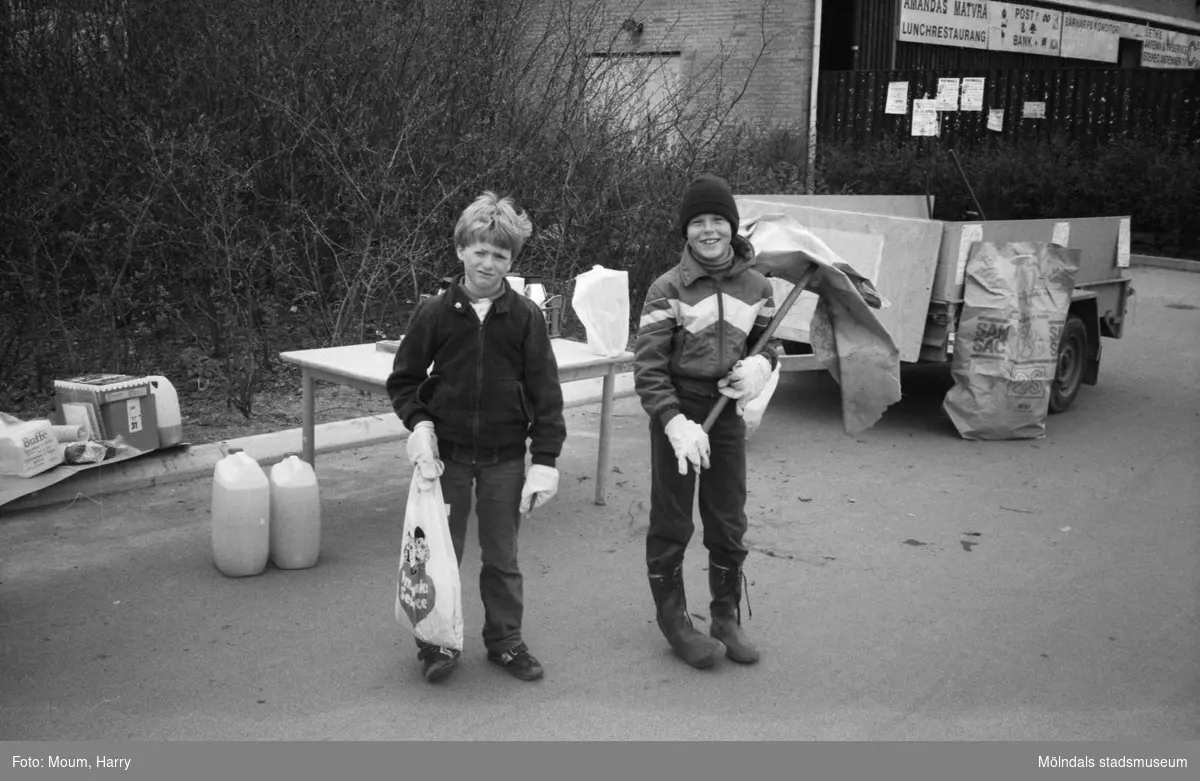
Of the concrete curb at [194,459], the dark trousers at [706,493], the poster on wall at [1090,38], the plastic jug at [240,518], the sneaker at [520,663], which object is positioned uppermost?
the poster on wall at [1090,38]

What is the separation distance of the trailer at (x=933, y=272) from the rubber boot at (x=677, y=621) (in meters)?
3.48

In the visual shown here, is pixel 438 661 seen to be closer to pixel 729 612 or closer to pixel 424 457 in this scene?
pixel 424 457

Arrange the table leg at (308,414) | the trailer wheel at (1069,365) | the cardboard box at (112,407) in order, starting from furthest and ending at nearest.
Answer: the trailer wheel at (1069,365) < the cardboard box at (112,407) < the table leg at (308,414)

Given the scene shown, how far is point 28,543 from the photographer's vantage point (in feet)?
18.0

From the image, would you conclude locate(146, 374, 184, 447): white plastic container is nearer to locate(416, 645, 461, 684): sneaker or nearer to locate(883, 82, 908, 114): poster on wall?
locate(416, 645, 461, 684): sneaker

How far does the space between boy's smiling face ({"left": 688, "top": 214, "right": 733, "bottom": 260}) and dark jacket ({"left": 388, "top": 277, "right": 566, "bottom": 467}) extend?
0.63m

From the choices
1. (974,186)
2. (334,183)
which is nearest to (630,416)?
(334,183)

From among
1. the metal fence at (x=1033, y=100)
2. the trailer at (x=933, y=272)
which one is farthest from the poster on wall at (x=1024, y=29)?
the trailer at (x=933, y=272)

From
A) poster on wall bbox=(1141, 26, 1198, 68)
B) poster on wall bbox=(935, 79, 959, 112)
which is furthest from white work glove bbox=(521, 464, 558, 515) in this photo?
poster on wall bbox=(1141, 26, 1198, 68)

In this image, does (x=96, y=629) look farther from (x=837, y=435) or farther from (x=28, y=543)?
(x=837, y=435)

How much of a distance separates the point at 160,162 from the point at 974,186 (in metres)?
13.9

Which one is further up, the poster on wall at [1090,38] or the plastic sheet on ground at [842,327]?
the poster on wall at [1090,38]

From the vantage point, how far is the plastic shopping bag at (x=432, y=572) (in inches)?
160

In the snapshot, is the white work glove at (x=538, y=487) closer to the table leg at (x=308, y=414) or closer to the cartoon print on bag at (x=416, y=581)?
the cartoon print on bag at (x=416, y=581)
